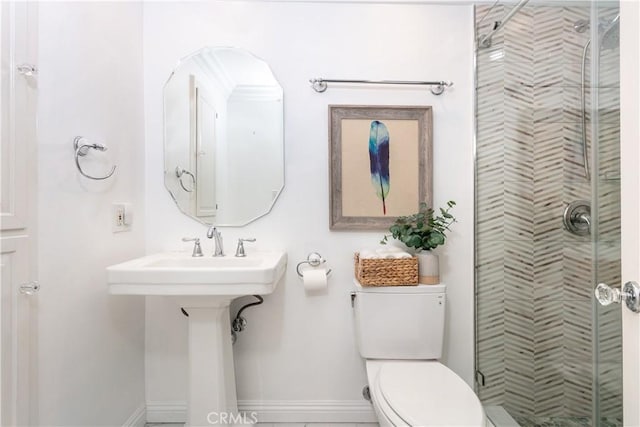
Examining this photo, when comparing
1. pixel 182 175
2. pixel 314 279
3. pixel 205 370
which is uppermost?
pixel 182 175

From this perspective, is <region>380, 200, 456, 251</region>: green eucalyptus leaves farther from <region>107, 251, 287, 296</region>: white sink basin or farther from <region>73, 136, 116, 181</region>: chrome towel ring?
<region>73, 136, 116, 181</region>: chrome towel ring

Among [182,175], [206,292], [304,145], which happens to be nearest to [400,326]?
[206,292]

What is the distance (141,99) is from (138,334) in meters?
1.10

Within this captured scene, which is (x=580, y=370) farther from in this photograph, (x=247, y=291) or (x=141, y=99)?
(x=141, y=99)

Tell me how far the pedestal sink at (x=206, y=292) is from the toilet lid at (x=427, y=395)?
0.54 metres

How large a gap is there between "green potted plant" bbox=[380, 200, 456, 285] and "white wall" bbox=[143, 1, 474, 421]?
0.43ft

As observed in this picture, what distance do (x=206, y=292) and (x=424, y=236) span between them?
0.92 metres

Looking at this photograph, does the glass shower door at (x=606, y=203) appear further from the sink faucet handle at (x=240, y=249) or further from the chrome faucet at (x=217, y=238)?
the chrome faucet at (x=217, y=238)

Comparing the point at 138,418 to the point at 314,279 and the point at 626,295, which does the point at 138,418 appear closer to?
the point at 314,279

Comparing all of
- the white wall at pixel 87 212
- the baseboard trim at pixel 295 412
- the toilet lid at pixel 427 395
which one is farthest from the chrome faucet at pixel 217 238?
Result: the toilet lid at pixel 427 395

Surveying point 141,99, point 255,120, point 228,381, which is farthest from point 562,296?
point 141,99

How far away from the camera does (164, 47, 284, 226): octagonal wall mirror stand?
5.12ft

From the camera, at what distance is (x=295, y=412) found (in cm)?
156

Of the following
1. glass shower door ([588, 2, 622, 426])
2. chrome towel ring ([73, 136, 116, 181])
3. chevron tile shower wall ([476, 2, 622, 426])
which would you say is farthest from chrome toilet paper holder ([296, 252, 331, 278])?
glass shower door ([588, 2, 622, 426])
